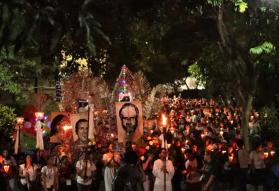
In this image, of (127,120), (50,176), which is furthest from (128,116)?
(50,176)

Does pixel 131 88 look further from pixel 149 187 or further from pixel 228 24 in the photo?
pixel 149 187

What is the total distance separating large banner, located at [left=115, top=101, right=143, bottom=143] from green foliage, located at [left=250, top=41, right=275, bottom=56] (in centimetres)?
536

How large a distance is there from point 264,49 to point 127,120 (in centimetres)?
614

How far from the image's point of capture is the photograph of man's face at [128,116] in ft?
53.8

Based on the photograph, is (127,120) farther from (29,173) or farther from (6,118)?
(6,118)

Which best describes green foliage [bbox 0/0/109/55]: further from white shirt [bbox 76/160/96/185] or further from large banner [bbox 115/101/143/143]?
large banner [bbox 115/101/143/143]

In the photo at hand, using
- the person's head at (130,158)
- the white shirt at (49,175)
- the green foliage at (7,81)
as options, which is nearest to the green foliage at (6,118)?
the green foliage at (7,81)

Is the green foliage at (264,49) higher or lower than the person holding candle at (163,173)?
higher

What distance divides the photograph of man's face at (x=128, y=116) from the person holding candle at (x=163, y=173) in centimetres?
231

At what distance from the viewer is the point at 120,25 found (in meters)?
7.22

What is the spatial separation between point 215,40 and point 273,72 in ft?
8.46

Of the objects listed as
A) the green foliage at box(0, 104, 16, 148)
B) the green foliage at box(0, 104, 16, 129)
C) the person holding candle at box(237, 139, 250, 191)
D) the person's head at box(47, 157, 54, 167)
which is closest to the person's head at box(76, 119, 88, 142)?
the person's head at box(47, 157, 54, 167)

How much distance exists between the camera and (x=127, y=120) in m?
16.4

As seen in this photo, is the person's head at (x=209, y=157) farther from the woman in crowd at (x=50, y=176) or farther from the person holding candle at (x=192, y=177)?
the woman in crowd at (x=50, y=176)
